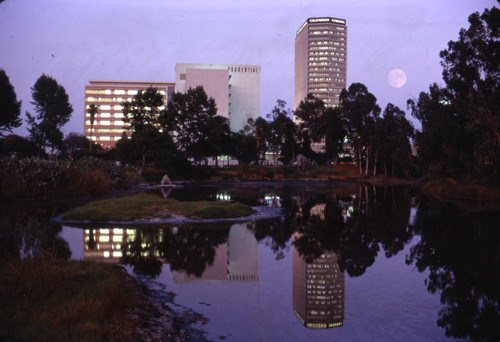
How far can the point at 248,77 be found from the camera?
135 m

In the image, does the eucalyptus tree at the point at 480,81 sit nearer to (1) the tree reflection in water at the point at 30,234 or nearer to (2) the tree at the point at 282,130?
(1) the tree reflection in water at the point at 30,234

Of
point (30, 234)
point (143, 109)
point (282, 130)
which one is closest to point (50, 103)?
point (143, 109)

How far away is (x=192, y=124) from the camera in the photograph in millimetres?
58938

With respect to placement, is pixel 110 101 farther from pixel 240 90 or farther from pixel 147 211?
pixel 147 211

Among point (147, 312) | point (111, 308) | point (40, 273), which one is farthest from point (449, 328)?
point (40, 273)

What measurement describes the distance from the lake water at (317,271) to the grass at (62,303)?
1130 millimetres

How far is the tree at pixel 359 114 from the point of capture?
6243 cm

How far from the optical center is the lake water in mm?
5496

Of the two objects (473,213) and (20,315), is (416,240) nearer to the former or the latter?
(473,213)

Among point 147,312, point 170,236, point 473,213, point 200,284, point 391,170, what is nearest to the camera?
point 147,312

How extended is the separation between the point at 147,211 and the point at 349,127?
5453cm

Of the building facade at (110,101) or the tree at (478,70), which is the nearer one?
the tree at (478,70)

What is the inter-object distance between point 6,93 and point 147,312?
216 ft

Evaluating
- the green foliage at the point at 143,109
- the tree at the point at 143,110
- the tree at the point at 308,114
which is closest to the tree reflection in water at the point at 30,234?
the tree at the point at 143,110
